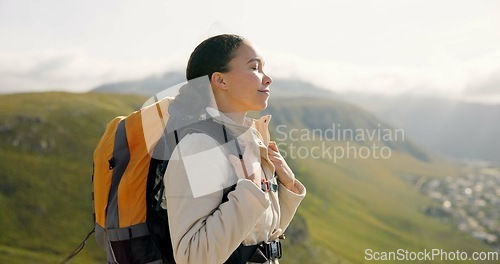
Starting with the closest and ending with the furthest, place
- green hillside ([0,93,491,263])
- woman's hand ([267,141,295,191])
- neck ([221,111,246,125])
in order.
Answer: neck ([221,111,246,125]) < woman's hand ([267,141,295,191]) < green hillside ([0,93,491,263])

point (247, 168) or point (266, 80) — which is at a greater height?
point (266, 80)

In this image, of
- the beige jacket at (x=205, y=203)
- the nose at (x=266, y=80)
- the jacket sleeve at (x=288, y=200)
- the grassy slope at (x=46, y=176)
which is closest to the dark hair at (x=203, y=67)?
the nose at (x=266, y=80)

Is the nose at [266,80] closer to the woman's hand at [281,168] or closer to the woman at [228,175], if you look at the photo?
the woman at [228,175]

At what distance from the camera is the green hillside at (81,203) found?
73438mm

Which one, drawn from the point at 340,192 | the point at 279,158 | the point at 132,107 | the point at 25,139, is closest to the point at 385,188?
the point at 340,192

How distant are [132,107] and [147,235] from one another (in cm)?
12760

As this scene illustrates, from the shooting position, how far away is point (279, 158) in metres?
4.05

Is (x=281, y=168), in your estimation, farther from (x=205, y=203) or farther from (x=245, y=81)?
(x=205, y=203)

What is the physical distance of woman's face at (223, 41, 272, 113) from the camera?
3.68 m

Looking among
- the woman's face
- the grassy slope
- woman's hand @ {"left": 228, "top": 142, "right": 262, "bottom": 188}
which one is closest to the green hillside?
the grassy slope

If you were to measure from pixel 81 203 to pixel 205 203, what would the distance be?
8312 centimetres

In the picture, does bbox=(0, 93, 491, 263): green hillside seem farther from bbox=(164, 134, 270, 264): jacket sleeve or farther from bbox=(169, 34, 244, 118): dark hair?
bbox=(164, 134, 270, 264): jacket sleeve

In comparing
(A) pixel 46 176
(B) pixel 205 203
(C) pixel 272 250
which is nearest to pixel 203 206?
(B) pixel 205 203

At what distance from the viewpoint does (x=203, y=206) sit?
3.20 m
